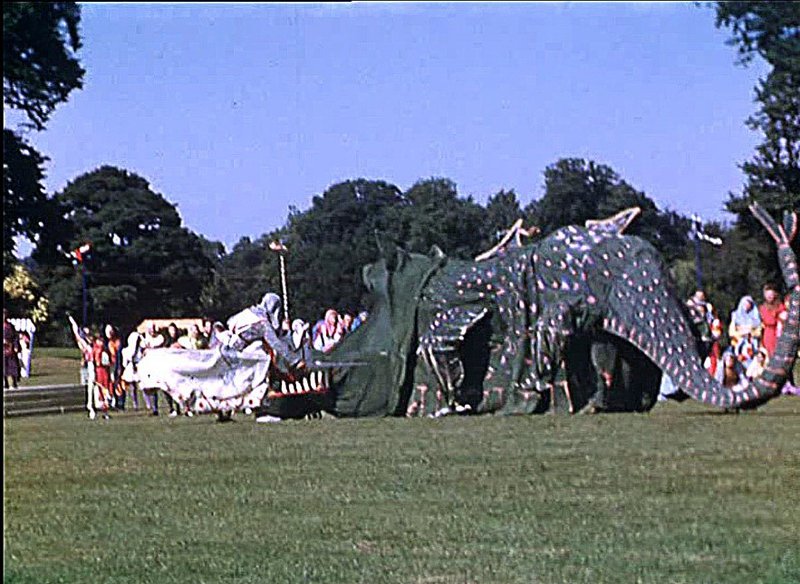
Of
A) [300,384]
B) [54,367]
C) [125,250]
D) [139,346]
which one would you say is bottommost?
[300,384]

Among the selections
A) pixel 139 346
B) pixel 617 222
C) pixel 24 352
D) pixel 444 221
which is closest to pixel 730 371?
pixel 617 222

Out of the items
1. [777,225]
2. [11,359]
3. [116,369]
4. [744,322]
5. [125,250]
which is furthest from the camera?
[11,359]

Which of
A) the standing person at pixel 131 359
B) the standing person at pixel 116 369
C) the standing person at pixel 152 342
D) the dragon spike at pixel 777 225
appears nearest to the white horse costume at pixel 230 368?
the standing person at pixel 152 342

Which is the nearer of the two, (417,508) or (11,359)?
(417,508)

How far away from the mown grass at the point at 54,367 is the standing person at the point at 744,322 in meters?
8.53

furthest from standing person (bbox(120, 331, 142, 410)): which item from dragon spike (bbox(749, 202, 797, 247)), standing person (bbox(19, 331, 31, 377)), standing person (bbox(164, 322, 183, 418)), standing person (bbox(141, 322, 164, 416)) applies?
dragon spike (bbox(749, 202, 797, 247))

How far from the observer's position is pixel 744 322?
2036 cm

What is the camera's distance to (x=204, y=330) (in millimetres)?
21828

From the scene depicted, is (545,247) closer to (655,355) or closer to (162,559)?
(655,355)

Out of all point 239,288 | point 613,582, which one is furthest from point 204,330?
point 613,582

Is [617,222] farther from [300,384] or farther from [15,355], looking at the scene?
[15,355]

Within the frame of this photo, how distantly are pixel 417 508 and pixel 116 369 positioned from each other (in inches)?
526

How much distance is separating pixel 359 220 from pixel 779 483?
10.4 m

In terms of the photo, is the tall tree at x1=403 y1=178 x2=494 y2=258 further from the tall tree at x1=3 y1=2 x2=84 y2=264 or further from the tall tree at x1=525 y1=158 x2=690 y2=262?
the tall tree at x1=3 y1=2 x2=84 y2=264
